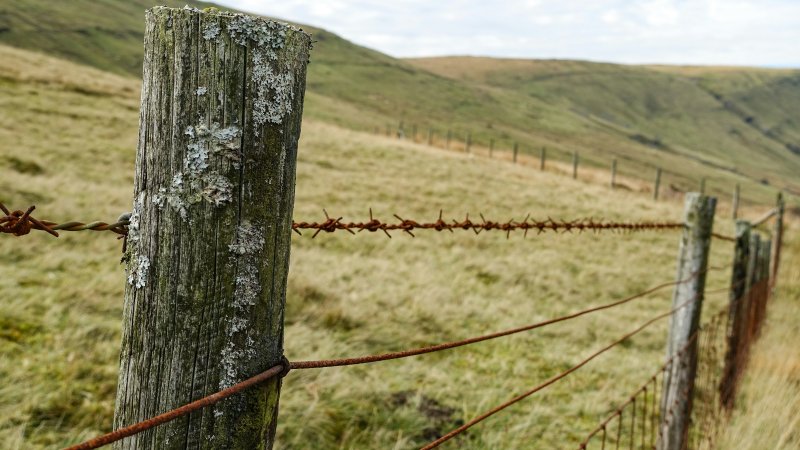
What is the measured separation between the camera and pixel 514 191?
17594mm

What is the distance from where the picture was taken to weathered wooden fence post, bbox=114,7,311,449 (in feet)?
3.20

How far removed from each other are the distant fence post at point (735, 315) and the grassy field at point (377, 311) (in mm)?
228

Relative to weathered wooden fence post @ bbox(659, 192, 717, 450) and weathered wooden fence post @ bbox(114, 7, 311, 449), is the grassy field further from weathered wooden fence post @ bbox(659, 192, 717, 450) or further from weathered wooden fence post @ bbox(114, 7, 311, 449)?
weathered wooden fence post @ bbox(114, 7, 311, 449)

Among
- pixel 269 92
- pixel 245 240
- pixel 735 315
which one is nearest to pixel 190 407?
pixel 245 240

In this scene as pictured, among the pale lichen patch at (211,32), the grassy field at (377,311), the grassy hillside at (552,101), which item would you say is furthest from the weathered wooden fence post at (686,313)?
the grassy hillside at (552,101)

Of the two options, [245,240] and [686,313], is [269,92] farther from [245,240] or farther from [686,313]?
[686,313]

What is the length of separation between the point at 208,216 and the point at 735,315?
186 inches

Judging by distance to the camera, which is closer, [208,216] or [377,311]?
[208,216]

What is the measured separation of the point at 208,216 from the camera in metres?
1.00

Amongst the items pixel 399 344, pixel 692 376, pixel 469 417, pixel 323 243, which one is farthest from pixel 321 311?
pixel 323 243

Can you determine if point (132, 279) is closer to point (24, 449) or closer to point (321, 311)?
point (24, 449)

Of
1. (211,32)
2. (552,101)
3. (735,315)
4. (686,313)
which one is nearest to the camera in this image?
(211,32)

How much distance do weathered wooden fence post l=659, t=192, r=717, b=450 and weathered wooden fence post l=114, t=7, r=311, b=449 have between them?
297 centimetres

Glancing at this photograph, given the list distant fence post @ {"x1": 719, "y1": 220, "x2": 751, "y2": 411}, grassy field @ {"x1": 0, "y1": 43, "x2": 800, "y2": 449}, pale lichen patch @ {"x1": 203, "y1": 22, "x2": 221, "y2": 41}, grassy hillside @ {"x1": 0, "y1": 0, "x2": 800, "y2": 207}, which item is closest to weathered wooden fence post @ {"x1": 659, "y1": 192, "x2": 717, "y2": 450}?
grassy field @ {"x1": 0, "y1": 43, "x2": 800, "y2": 449}
